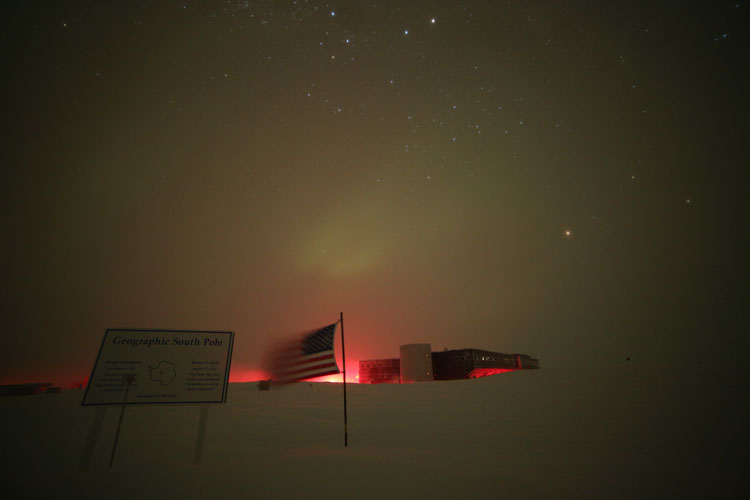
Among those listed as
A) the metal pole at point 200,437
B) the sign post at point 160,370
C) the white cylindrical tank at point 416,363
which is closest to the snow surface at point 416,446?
the metal pole at point 200,437

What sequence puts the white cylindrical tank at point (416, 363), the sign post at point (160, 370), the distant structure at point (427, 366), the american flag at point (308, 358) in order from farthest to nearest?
the distant structure at point (427, 366) → the white cylindrical tank at point (416, 363) → the american flag at point (308, 358) → the sign post at point (160, 370)

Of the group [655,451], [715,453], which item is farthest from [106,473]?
[715,453]

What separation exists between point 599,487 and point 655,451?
137 inches

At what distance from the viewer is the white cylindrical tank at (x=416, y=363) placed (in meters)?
35.5

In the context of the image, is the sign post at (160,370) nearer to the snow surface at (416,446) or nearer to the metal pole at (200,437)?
the metal pole at (200,437)

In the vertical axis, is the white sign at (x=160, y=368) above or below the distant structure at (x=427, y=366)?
below

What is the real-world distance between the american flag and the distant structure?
26423mm

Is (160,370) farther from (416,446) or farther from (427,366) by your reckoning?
(427,366)

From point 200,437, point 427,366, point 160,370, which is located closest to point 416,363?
point 427,366

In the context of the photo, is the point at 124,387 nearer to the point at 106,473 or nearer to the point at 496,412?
the point at 106,473

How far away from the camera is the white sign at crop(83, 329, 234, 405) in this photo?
5871 millimetres

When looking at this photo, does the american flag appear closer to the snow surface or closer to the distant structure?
the snow surface

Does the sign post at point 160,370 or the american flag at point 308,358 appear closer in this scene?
the sign post at point 160,370

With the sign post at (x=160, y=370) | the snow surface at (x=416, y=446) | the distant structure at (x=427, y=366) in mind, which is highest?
the distant structure at (x=427, y=366)
